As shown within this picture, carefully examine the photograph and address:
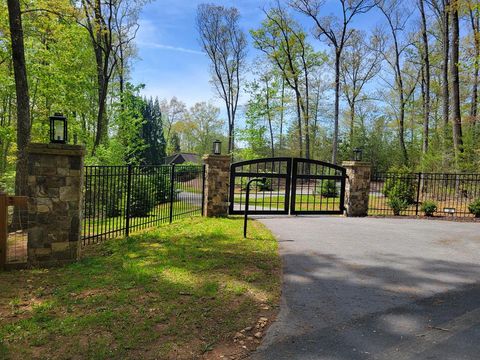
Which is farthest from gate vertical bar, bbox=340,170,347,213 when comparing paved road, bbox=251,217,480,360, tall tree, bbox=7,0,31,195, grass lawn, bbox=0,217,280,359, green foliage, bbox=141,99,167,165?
green foliage, bbox=141,99,167,165

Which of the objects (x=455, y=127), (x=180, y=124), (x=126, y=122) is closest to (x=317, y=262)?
(x=455, y=127)

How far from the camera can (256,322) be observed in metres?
3.33

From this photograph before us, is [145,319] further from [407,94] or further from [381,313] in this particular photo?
[407,94]

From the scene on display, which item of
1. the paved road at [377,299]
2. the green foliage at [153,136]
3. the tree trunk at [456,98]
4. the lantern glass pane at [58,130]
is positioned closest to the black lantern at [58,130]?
the lantern glass pane at [58,130]

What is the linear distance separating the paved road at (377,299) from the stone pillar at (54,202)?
3254 millimetres

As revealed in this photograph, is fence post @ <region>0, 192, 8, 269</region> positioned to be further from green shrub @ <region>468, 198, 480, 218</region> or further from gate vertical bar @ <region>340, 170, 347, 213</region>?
green shrub @ <region>468, 198, 480, 218</region>

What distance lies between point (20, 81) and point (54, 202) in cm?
456

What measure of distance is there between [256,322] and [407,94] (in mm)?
28614

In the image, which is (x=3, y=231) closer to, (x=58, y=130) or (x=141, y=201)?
(x=58, y=130)

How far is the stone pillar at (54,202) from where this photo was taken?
4984 mm

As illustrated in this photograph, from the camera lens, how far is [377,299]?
3.98m

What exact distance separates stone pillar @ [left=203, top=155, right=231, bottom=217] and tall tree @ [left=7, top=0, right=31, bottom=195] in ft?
14.4

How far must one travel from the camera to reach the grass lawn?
2.85 meters

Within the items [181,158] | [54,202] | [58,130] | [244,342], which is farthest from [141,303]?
[181,158]
